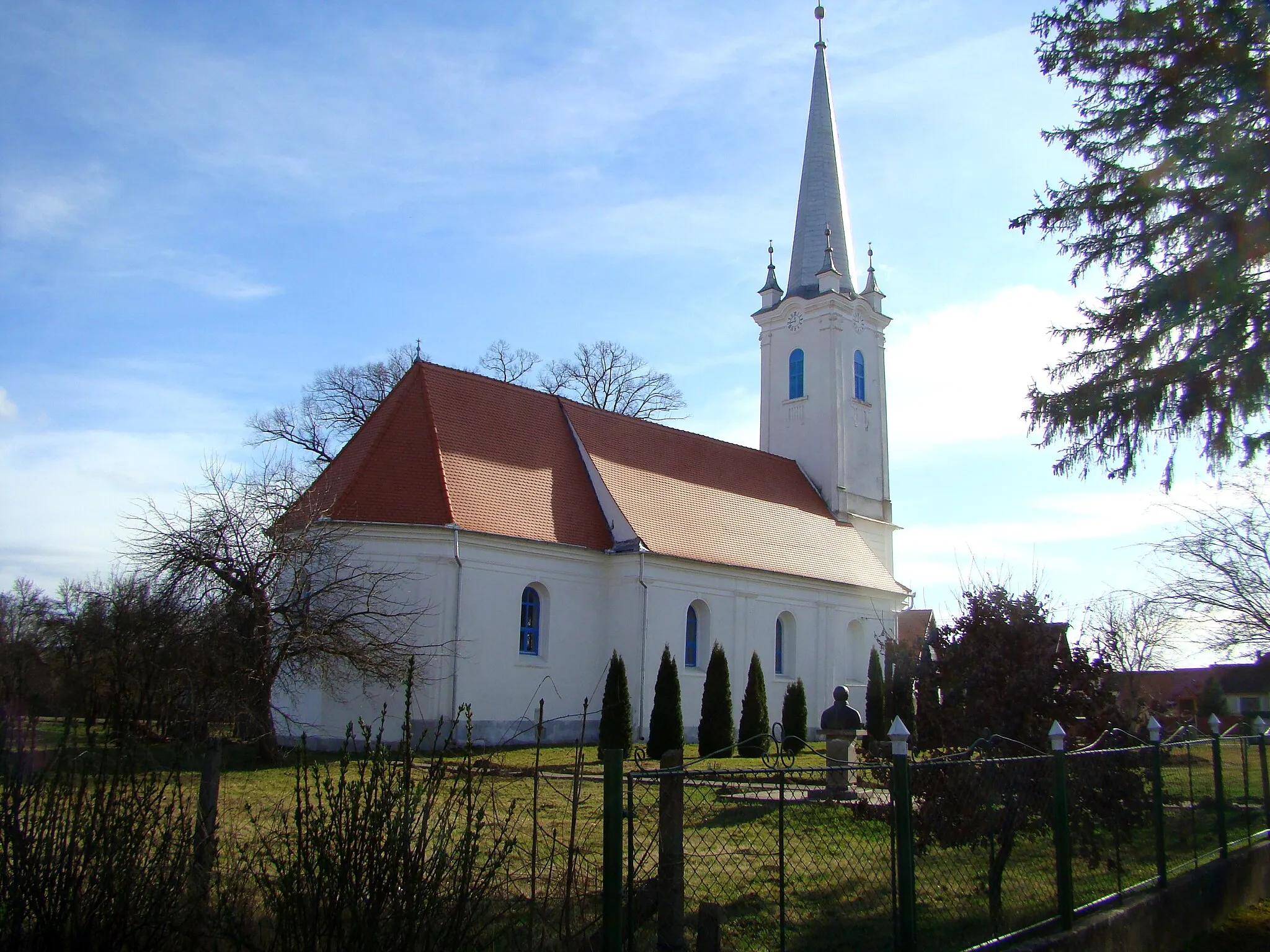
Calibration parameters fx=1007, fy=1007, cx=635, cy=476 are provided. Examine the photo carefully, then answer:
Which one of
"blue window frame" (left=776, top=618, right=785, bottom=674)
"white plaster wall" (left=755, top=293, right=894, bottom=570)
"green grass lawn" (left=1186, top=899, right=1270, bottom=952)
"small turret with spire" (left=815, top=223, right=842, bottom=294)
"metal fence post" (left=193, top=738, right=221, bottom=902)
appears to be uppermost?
"small turret with spire" (left=815, top=223, right=842, bottom=294)

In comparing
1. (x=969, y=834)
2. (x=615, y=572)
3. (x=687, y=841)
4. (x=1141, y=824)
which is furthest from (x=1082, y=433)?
(x=615, y=572)

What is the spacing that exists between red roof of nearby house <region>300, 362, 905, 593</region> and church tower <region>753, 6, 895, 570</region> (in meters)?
2.93

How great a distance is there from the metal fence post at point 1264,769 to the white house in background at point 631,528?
10984mm

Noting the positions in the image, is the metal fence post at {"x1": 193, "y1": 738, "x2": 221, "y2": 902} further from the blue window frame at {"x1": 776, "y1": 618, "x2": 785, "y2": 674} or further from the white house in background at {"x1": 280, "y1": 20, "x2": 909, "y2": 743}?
the blue window frame at {"x1": 776, "y1": 618, "x2": 785, "y2": 674}

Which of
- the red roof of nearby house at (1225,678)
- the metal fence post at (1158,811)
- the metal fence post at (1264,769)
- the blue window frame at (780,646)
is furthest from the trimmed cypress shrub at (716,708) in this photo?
the red roof of nearby house at (1225,678)

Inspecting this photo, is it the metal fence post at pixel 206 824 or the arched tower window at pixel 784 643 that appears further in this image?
the arched tower window at pixel 784 643

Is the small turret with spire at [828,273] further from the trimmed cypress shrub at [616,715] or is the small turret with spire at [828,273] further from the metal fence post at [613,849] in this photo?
the metal fence post at [613,849]

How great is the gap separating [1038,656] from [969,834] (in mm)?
1711

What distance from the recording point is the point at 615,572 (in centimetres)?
2541

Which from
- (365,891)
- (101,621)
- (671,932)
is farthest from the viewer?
(101,621)

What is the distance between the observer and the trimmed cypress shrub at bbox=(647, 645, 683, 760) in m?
22.1

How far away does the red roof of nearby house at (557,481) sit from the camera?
2259 centimetres

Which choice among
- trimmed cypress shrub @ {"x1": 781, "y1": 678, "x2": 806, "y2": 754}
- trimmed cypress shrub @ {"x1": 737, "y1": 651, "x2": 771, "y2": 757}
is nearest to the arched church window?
trimmed cypress shrub @ {"x1": 781, "y1": 678, "x2": 806, "y2": 754}

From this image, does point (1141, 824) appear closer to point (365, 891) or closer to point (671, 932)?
point (671, 932)
